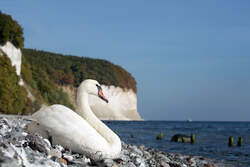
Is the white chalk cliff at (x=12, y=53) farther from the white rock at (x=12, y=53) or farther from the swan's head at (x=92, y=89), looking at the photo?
the swan's head at (x=92, y=89)

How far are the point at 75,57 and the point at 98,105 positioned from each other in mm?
31335

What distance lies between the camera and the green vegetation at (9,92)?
3250 centimetres

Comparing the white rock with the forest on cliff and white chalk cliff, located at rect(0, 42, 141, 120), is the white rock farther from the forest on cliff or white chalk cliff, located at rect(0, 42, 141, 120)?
white chalk cliff, located at rect(0, 42, 141, 120)

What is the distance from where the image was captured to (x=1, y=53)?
3625cm

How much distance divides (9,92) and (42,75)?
3752 centimetres

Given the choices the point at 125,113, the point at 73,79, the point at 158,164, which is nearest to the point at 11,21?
the point at 158,164

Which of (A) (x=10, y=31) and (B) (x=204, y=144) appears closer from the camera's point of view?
(B) (x=204, y=144)

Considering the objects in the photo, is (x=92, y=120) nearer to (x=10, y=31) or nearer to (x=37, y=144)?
(x=37, y=144)

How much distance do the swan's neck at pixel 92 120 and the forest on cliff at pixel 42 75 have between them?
27845 mm

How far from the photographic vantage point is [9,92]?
3366 centimetres

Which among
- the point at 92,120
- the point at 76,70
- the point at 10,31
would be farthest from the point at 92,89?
the point at 76,70

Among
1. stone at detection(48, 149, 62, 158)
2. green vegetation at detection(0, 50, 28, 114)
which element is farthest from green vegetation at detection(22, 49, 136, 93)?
stone at detection(48, 149, 62, 158)

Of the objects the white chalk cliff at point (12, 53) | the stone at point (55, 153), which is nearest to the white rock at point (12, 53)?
the white chalk cliff at point (12, 53)

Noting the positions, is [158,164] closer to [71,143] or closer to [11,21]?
[71,143]
